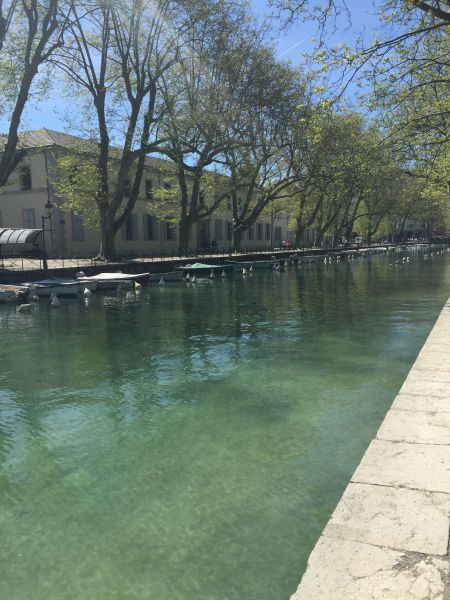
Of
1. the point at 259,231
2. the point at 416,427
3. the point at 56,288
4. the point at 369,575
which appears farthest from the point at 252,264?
the point at 259,231

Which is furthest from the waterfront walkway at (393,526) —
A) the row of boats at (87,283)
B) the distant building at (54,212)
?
the distant building at (54,212)

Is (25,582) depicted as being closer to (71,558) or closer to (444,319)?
(71,558)

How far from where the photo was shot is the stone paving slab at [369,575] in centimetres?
278

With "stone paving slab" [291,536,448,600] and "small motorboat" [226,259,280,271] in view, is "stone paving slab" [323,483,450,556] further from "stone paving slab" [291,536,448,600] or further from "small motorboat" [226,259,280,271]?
"small motorboat" [226,259,280,271]

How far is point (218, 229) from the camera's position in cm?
6322

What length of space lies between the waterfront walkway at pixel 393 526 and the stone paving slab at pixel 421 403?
0.74ft

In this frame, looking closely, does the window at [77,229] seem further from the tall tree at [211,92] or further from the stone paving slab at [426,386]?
the stone paving slab at [426,386]

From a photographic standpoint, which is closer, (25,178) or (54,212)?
(54,212)

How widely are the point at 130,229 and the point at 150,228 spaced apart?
3209 mm

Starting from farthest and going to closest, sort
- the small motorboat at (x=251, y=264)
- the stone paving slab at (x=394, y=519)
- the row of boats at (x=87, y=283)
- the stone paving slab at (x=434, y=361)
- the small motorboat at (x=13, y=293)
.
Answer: the small motorboat at (x=251, y=264)
the row of boats at (x=87, y=283)
the small motorboat at (x=13, y=293)
the stone paving slab at (x=434, y=361)
the stone paving slab at (x=394, y=519)

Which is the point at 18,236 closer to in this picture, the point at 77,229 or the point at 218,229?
the point at 77,229

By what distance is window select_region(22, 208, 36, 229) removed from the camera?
1645 inches

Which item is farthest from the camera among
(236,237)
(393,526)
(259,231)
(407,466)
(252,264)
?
(259,231)

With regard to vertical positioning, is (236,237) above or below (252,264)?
above
